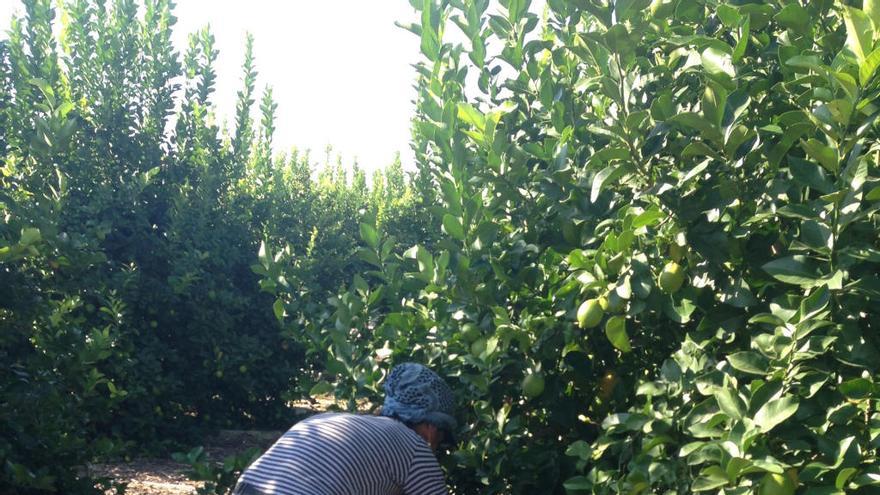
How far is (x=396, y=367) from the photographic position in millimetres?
3025

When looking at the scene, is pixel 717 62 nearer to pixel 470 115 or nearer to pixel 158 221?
pixel 470 115

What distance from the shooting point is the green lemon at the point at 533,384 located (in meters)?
2.63

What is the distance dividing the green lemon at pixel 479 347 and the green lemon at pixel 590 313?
416mm

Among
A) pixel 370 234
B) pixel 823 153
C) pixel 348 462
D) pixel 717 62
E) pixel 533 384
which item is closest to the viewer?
pixel 823 153

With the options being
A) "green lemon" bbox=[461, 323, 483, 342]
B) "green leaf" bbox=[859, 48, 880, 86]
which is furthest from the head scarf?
"green leaf" bbox=[859, 48, 880, 86]

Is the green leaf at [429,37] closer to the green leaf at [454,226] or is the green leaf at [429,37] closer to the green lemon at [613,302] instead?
the green leaf at [454,226]

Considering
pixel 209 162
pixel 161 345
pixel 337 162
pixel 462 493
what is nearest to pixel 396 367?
pixel 462 493

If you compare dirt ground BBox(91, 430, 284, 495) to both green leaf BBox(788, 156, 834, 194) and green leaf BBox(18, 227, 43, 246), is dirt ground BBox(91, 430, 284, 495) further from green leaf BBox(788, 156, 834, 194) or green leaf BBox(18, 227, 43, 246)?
green leaf BBox(788, 156, 834, 194)

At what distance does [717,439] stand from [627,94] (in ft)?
2.69

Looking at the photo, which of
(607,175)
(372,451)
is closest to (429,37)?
(607,175)

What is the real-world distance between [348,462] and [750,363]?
48.5 inches

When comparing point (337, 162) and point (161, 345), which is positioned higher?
point (337, 162)

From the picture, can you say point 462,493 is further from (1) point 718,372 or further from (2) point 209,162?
(2) point 209,162

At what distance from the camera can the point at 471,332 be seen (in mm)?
2729
